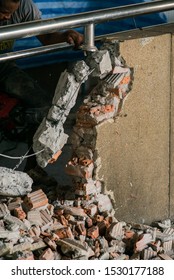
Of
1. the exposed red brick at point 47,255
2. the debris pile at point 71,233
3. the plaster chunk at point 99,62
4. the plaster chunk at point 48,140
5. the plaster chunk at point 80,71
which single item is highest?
the plaster chunk at point 99,62

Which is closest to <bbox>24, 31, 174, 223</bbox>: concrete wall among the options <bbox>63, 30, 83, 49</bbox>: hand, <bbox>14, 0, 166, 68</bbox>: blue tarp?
<bbox>63, 30, 83, 49</bbox>: hand

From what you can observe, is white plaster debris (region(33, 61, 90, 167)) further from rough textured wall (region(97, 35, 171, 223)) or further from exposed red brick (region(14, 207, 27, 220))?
exposed red brick (region(14, 207, 27, 220))

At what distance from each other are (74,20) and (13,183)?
1.24m

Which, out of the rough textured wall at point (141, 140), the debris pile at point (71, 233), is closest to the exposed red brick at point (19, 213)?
the debris pile at point (71, 233)

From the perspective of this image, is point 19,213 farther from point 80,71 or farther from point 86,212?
point 80,71

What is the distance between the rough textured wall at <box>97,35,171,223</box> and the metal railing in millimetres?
492

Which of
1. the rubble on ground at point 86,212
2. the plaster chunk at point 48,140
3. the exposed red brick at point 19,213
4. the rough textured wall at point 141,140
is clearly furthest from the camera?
the rough textured wall at point 141,140

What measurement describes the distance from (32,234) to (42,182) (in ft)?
2.99

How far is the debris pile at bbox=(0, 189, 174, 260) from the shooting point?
406 cm

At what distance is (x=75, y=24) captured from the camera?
3789 millimetres

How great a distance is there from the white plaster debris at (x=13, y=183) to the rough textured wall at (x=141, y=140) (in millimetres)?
585

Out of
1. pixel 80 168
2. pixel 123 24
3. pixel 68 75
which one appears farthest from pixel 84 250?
pixel 123 24

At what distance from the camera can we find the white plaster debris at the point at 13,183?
4375 millimetres

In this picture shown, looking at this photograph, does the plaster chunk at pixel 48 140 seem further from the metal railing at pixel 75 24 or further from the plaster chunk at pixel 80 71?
the metal railing at pixel 75 24
